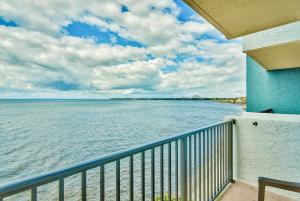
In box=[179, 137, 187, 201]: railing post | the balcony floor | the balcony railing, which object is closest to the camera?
the balcony railing

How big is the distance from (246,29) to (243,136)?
1945mm

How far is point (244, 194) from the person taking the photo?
3.02m

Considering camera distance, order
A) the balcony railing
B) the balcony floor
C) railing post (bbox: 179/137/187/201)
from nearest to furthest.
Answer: the balcony railing
railing post (bbox: 179/137/187/201)
the balcony floor

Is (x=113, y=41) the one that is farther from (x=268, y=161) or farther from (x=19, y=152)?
(x=268, y=161)

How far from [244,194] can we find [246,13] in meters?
2.62

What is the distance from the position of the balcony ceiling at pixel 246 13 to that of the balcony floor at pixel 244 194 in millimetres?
2358

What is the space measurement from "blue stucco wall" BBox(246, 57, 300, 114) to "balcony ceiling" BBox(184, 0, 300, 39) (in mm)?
3086

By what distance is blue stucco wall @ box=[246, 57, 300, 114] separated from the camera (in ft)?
14.7

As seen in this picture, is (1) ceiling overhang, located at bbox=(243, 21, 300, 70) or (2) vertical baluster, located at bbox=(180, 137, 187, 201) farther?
(1) ceiling overhang, located at bbox=(243, 21, 300, 70)

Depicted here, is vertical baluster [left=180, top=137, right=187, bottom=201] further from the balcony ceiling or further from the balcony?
the balcony ceiling

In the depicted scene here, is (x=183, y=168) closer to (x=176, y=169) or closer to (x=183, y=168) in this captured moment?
(x=183, y=168)

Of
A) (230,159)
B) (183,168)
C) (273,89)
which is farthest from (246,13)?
(273,89)

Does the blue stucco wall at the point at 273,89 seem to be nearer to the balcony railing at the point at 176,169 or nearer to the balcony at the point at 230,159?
the balcony at the point at 230,159

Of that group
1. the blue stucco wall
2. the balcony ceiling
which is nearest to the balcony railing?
the balcony ceiling
